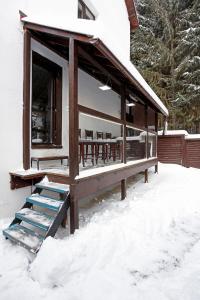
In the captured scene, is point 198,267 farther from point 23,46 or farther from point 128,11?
point 128,11

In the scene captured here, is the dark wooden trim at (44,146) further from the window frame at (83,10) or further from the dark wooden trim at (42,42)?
the window frame at (83,10)

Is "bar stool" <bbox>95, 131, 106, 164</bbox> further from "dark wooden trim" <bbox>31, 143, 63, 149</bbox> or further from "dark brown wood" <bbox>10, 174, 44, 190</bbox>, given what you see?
"dark brown wood" <bbox>10, 174, 44, 190</bbox>

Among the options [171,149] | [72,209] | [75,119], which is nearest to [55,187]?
[72,209]

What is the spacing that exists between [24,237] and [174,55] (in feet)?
47.3

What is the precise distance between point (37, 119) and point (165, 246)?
384 cm

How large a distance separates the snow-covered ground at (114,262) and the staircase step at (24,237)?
0.37 ft

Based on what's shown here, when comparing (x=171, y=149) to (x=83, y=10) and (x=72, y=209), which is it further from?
(x=72, y=209)

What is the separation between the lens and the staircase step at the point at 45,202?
141 inches

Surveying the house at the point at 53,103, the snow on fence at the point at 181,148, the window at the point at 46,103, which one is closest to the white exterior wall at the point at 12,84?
the house at the point at 53,103

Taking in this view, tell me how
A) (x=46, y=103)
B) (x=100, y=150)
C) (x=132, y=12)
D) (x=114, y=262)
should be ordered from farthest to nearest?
(x=132, y=12), (x=100, y=150), (x=46, y=103), (x=114, y=262)

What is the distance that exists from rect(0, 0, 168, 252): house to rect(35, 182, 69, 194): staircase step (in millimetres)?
51

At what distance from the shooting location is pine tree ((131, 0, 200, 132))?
44.7ft

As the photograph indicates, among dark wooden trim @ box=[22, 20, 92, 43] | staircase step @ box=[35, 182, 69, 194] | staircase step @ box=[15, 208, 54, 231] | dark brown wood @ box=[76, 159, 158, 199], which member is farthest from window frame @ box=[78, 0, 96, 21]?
staircase step @ box=[15, 208, 54, 231]

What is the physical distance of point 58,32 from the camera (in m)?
3.96
